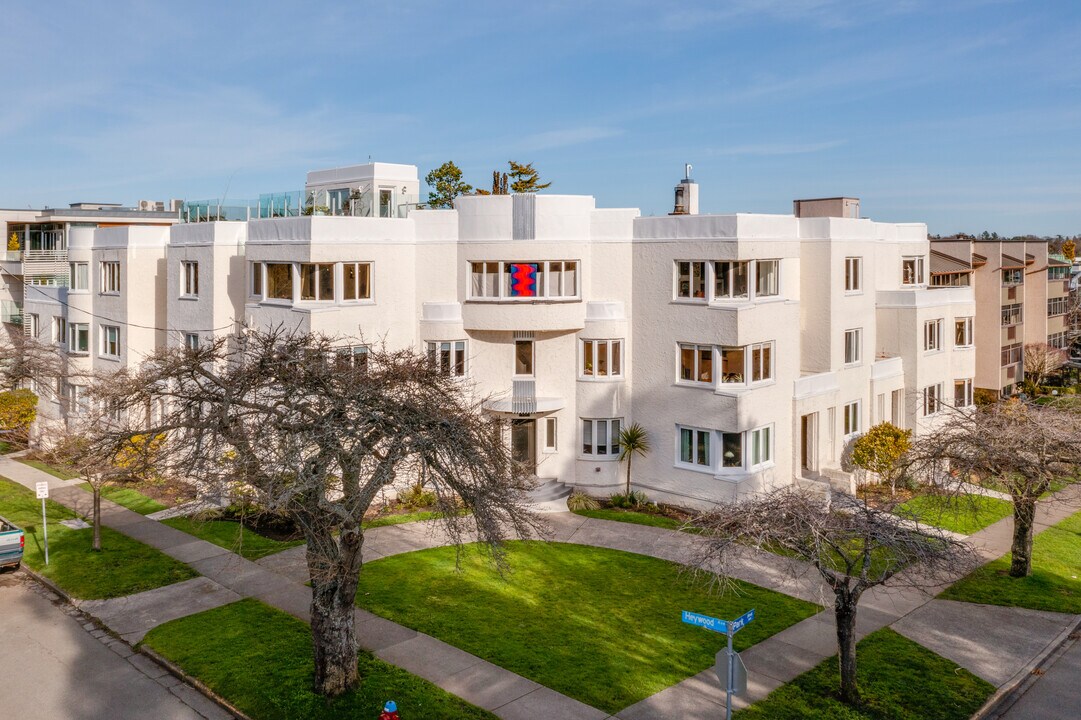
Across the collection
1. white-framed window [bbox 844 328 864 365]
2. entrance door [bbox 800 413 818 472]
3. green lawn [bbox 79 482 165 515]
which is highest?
white-framed window [bbox 844 328 864 365]

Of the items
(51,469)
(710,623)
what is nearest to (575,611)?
(710,623)

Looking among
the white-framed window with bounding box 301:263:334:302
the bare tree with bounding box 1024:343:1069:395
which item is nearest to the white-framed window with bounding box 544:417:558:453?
the white-framed window with bounding box 301:263:334:302

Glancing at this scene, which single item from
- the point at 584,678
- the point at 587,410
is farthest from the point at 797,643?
the point at 587,410

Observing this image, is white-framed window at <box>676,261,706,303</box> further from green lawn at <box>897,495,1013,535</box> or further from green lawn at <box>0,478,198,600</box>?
green lawn at <box>0,478,198,600</box>

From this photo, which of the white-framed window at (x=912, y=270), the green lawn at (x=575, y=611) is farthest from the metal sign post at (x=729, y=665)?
the white-framed window at (x=912, y=270)

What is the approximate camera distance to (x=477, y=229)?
2839 cm

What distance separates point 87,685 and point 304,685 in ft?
14.0

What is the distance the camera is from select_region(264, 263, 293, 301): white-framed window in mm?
27500

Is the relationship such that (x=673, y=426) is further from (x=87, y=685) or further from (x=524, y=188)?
(x=87, y=685)

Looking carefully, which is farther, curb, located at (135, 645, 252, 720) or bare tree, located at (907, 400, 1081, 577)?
bare tree, located at (907, 400, 1081, 577)

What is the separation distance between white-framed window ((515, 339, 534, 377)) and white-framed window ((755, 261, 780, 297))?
25.2 ft

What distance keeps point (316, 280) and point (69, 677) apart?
13.6 m

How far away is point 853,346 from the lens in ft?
101

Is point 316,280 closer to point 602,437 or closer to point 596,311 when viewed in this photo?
point 596,311
